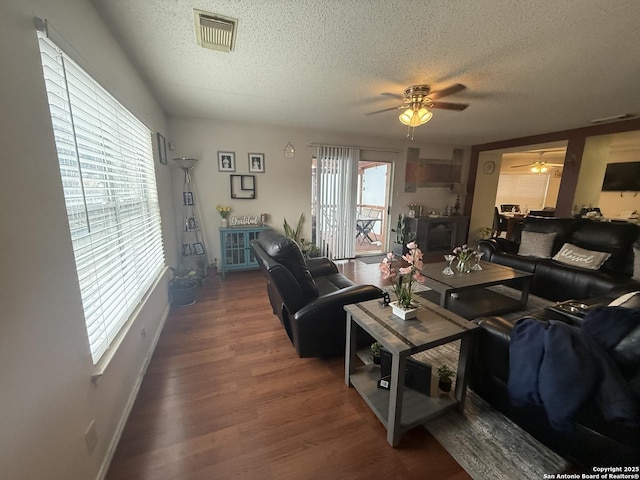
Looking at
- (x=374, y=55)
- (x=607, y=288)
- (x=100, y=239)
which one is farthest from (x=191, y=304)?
(x=607, y=288)

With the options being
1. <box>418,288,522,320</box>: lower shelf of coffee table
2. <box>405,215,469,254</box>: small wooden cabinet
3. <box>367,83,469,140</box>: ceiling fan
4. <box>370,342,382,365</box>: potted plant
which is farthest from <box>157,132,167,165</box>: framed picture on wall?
<box>405,215,469,254</box>: small wooden cabinet

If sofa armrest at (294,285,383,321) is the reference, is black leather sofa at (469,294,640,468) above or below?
below

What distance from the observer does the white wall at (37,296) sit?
2.47 feet

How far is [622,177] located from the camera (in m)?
5.25

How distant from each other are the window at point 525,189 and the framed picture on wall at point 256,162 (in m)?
8.01

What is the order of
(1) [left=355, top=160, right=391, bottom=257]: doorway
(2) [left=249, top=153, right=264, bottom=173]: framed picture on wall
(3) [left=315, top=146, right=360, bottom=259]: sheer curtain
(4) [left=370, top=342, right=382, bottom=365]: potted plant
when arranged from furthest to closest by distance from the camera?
(1) [left=355, top=160, right=391, bottom=257]: doorway
(3) [left=315, top=146, right=360, bottom=259]: sheer curtain
(2) [left=249, top=153, right=264, bottom=173]: framed picture on wall
(4) [left=370, top=342, right=382, bottom=365]: potted plant

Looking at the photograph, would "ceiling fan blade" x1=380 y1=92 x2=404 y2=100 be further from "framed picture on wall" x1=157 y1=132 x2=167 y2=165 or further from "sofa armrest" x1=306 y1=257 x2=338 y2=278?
"framed picture on wall" x1=157 y1=132 x2=167 y2=165

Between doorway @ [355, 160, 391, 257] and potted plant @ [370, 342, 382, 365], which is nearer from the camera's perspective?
potted plant @ [370, 342, 382, 365]

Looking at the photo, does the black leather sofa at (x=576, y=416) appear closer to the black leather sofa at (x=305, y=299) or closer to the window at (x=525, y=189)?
the black leather sofa at (x=305, y=299)

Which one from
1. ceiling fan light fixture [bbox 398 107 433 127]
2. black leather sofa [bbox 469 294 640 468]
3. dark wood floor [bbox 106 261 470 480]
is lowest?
dark wood floor [bbox 106 261 470 480]

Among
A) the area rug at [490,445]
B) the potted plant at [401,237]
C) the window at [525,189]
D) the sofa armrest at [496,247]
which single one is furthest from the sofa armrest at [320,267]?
the window at [525,189]

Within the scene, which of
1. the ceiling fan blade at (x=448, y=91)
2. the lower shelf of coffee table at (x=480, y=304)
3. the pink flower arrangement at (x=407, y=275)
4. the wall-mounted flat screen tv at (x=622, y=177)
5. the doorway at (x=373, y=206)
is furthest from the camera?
the doorway at (x=373, y=206)

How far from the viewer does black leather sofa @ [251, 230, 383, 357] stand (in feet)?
6.05

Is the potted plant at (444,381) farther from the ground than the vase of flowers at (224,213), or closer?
closer
